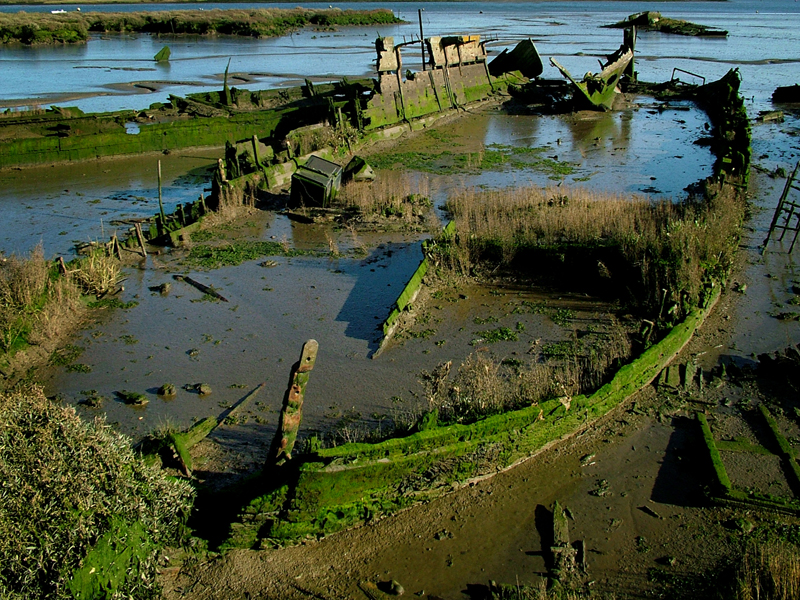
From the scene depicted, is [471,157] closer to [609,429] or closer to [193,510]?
[609,429]

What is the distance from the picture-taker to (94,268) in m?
11.2

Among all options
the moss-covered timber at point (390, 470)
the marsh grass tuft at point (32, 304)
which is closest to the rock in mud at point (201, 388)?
the marsh grass tuft at point (32, 304)

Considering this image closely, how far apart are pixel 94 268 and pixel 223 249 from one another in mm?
2634

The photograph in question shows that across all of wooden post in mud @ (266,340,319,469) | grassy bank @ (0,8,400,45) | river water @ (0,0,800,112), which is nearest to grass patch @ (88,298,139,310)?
wooden post in mud @ (266,340,319,469)

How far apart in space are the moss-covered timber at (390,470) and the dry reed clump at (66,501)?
2.16 ft

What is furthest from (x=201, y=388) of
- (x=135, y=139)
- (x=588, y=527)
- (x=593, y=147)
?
(x=593, y=147)

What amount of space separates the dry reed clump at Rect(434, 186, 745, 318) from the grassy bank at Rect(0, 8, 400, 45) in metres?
59.5

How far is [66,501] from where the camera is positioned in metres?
5.09

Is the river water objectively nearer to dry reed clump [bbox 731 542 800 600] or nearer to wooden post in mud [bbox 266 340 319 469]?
wooden post in mud [bbox 266 340 319 469]

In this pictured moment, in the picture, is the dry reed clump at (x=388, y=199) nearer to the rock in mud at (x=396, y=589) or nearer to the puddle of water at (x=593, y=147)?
the puddle of water at (x=593, y=147)

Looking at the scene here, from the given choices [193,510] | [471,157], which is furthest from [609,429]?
[471,157]

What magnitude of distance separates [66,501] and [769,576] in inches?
206

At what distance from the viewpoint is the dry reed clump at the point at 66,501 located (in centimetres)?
486

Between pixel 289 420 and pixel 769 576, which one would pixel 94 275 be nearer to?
pixel 289 420
